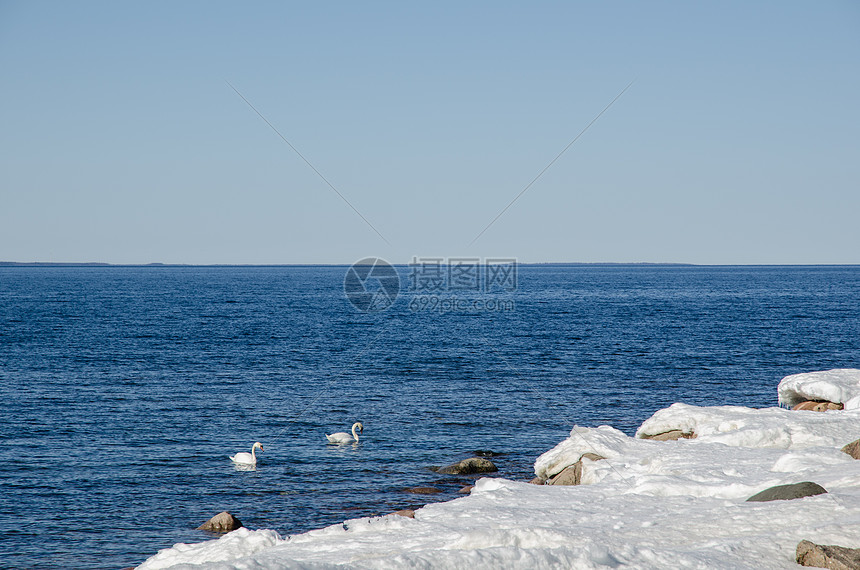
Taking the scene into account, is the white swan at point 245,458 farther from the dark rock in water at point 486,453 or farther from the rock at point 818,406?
the rock at point 818,406

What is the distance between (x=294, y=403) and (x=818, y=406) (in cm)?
2479

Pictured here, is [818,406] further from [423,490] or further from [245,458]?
[245,458]

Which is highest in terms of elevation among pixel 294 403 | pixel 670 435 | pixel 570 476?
pixel 670 435

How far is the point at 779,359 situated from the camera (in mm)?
53031

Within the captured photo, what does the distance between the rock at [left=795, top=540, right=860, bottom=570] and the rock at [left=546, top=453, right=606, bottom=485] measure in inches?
343

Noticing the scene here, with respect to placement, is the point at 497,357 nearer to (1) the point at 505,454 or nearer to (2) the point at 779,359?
(2) the point at 779,359

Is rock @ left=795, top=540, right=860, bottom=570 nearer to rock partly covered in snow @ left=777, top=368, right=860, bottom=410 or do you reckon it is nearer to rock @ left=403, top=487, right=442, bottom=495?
rock @ left=403, top=487, right=442, bottom=495

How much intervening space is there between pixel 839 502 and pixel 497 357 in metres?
43.3

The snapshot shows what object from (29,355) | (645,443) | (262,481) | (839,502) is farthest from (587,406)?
(29,355)

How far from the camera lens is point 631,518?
13836 mm

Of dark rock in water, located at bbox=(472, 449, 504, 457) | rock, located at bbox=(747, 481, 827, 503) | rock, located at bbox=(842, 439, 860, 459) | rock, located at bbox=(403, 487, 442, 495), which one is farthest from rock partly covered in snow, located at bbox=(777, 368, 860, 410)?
rock, located at bbox=(403, 487, 442, 495)

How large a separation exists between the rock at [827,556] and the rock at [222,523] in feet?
47.1

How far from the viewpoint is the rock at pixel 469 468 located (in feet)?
81.6

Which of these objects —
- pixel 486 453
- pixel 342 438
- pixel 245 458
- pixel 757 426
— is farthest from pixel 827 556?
pixel 342 438
